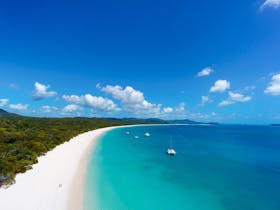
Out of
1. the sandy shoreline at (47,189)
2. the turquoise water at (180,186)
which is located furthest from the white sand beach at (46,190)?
the turquoise water at (180,186)

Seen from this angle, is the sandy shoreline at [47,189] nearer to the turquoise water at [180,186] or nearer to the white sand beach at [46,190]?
the white sand beach at [46,190]

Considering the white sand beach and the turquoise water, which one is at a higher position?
→ the white sand beach

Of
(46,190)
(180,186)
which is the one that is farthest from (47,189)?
(180,186)

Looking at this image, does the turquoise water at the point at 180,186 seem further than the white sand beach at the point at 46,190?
Yes

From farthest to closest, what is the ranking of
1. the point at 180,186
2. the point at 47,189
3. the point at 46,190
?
the point at 180,186 < the point at 47,189 < the point at 46,190

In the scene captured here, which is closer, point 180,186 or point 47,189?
point 47,189

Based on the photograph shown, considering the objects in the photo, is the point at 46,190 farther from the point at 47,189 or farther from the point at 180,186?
the point at 180,186

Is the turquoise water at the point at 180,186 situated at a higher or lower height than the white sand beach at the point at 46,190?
lower

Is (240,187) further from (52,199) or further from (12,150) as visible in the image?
(12,150)

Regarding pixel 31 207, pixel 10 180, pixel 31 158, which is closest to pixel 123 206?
Answer: pixel 31 207

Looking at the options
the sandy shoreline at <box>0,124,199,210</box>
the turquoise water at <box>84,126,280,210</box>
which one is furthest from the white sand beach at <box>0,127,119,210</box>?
the turquoise water at <box>84,126,280,210</box>

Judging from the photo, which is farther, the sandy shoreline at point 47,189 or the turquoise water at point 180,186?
the turquoise water at point 180,186

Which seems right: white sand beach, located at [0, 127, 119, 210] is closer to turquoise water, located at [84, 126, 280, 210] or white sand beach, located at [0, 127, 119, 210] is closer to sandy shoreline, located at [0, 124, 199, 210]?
sandy shoreline, located at [0, 124, 199, 210]

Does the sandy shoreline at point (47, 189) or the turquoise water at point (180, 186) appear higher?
the sandy shoreline at point (47, 189)
